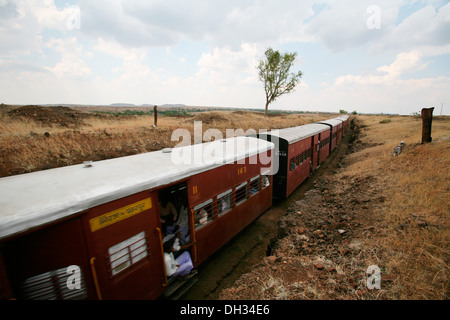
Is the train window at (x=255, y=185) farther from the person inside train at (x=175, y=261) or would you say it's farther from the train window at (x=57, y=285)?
the train window at (x=57, y=285)

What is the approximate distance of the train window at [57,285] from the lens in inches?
96.7

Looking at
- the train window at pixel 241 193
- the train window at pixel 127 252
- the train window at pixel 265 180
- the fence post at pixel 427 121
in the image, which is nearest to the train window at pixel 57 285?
the train window at pixel 127 252

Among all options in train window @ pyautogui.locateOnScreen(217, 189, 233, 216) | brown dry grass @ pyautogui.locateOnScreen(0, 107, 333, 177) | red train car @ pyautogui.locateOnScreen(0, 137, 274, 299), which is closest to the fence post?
red train car @ pyautogui.locateOnScreen(0, 137, 274, 299)

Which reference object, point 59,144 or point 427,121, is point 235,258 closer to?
point 59,144

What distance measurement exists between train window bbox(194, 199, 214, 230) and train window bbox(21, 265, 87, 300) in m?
2.36

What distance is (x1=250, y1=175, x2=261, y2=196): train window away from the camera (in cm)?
674

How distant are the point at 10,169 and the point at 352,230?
12.5 metres

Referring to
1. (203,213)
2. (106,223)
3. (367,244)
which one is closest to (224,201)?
(203,213)

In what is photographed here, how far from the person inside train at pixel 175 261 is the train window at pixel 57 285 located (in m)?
1.60

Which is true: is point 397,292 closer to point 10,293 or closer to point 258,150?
point 258,150

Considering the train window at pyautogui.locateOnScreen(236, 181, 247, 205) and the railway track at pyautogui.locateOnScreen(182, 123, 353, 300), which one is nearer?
the railway track at pyautogui.locateOnScreen(182, 123, 353, 300)

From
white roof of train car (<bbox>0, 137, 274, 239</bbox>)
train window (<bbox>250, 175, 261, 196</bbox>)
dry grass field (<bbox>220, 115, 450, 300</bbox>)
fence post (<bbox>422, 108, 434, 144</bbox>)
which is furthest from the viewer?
fence post (<bbox>422, 108, 434, 144</bbox>)

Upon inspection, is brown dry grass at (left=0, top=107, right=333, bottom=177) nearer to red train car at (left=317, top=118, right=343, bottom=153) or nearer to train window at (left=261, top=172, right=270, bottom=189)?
train window at (left=261, top=172, right=270, bottom=189)

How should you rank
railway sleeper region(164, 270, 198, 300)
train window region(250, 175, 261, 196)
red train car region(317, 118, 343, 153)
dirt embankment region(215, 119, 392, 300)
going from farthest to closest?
red train car region(317, 118, 343, 153), train window region(250, 175, 261, 196), railway sleeper region(164, 270, 198, 300), dirt embankment region(215, 119, 392, 300)
